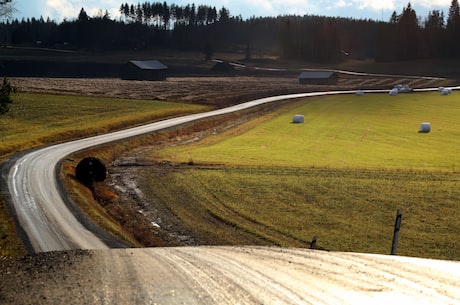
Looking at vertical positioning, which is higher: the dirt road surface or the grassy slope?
the dirt road surface

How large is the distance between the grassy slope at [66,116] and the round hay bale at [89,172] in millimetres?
8066

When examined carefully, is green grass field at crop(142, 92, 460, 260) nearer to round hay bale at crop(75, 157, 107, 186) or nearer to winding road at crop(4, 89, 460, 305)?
round hay bale at crop(75, 157, 107, 186)

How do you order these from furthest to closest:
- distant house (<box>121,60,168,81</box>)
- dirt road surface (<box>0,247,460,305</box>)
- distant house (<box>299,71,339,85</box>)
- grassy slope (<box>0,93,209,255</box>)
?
1. distant house (<box>299,71,339,85</box>)
2. distant house (<box>121,60,168,81</box>)
3. grassy slope (<box>0,93,209,255</box>)
4. dirt road surface (<box>0,247,460,305</box>)

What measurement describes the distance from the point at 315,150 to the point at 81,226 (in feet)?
94.3

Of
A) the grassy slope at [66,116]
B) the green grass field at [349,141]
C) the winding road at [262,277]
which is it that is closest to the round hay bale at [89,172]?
the grassy slope at [66,116]

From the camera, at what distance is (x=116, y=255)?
18.3m

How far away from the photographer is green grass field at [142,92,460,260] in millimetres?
27125

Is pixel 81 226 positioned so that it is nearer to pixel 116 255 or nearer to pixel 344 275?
pixel 116 255

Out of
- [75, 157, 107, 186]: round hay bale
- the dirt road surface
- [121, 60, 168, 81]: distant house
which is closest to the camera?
the dirt road surface

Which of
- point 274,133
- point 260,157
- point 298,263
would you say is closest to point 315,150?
point 260,157

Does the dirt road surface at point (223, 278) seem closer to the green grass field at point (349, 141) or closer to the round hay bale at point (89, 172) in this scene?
the round hay bale at point (89, 172)

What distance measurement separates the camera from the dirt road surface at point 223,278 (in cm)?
1408

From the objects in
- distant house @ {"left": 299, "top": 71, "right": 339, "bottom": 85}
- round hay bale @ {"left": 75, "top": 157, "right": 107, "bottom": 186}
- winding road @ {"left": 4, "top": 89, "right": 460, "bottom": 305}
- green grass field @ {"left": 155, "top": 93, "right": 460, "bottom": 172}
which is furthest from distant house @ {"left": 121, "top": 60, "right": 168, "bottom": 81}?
winding road @ {"left": 4, "top": 89, "right": 460, "bottom": 305}

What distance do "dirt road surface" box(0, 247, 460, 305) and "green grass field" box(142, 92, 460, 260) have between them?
294 inches
